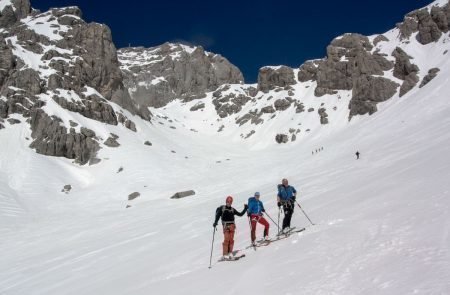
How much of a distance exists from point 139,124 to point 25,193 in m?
42.8

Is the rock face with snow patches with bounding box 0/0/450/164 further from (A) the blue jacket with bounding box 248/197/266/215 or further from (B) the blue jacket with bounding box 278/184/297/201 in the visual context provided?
(A) the blue jacket with bounding box 248/197/266/215

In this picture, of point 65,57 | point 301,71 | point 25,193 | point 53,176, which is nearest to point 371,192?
point 25,193

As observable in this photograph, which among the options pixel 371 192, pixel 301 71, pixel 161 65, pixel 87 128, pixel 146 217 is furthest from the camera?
pixel 161 65

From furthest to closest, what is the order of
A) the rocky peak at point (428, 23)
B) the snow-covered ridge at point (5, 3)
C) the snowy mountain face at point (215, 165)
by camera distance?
the snow-covered ridge at point (5, 3) < the rocky peak at point (428, 23) < the snowy mountain face at point (215, 165)

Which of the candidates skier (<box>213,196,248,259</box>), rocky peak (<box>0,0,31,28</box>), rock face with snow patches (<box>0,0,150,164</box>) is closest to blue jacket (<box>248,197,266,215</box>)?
skier (<box>213,196,248,259</box>)


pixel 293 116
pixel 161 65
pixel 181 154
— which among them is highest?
pixel 161 65

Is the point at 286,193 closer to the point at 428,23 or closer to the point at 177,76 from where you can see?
the point at 428,23

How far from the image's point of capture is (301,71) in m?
130

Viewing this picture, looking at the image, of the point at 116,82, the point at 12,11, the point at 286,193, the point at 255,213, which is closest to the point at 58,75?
the point at 116,82

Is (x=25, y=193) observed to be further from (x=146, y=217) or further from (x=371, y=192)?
(x=371, y=192)

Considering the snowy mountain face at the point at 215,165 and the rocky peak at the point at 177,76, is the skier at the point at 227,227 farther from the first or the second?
the rocky peak at the point at 177,76

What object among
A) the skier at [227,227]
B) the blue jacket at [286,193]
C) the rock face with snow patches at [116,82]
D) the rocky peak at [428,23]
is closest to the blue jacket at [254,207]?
the skier at [227,227]

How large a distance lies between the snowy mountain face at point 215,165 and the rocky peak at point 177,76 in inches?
46.1

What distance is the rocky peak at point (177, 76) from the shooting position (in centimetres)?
17527
